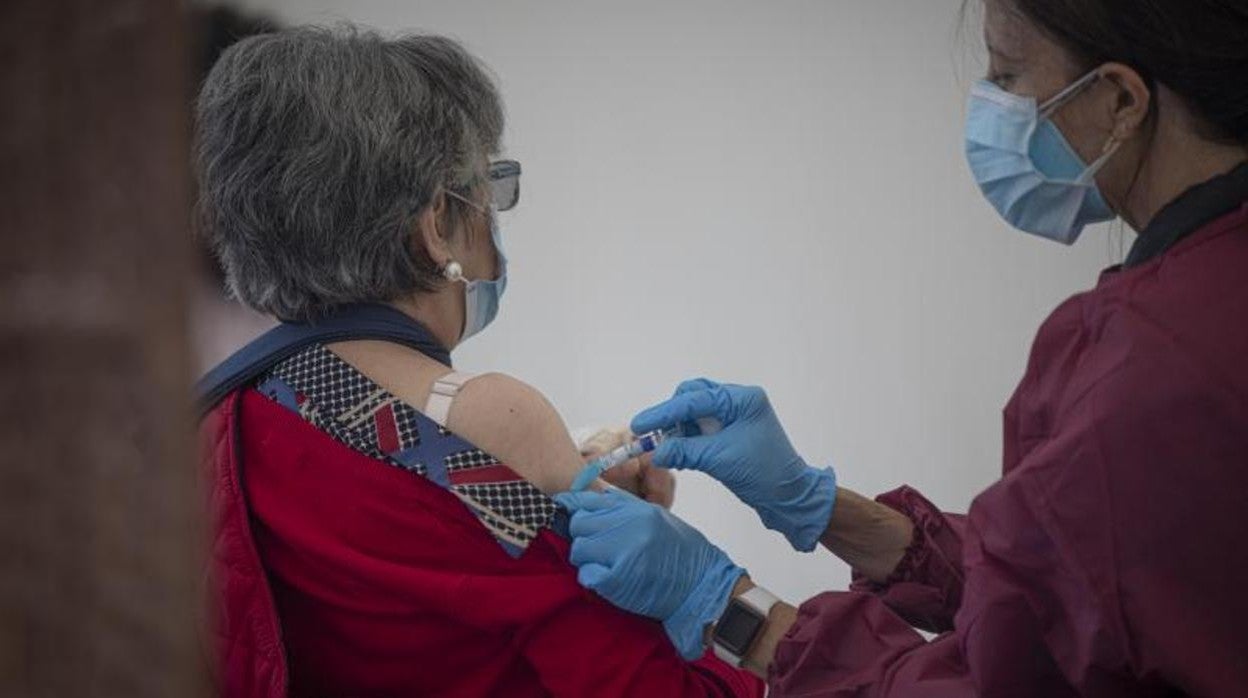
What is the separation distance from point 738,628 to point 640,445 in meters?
0.27

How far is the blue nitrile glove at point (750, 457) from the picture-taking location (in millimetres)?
1448

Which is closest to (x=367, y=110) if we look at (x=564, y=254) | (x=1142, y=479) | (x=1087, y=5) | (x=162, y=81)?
(x=1087, y=5)

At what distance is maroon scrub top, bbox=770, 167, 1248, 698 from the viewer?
916mm


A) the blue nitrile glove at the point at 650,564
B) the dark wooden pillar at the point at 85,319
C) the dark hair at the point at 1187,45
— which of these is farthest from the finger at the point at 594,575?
the dark wooden pillar at the point at 85,319

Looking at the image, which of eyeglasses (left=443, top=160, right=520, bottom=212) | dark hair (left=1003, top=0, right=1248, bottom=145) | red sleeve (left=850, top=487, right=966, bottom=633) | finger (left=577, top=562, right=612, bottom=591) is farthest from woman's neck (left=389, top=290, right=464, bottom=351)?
dark hair (left=1003, top=0, right=1248, bottom=145)

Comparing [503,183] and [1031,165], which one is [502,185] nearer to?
[503,183]

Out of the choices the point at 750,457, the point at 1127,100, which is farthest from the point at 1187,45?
the point at 750,457

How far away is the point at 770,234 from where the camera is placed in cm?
272

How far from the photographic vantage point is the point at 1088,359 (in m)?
0.99

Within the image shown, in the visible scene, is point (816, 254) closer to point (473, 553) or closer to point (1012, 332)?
point (1012, 332)

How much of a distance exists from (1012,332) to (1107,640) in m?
1.81

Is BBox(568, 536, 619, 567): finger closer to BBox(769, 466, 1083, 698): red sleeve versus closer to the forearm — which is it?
BBox(769, 466, 1083, 698): red sleeve

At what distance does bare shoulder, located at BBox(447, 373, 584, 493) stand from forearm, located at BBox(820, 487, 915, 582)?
1.31 feet

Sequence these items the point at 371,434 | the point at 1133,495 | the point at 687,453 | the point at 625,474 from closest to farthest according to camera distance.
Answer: the point at 1133,495, the point at 371,434, the point at 687,453, the point at 625,474
